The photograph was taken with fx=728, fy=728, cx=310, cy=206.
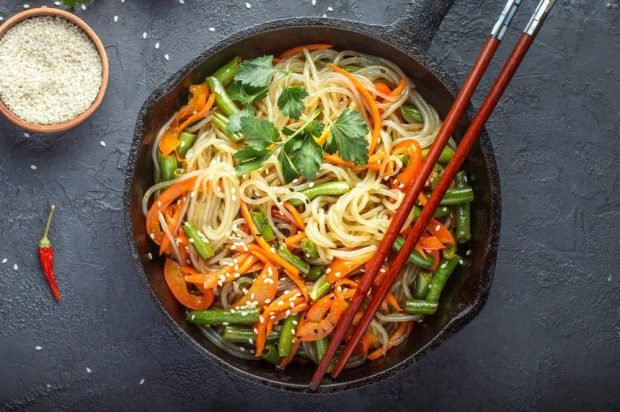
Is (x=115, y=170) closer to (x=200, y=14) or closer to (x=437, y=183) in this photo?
(x=200, y=14)

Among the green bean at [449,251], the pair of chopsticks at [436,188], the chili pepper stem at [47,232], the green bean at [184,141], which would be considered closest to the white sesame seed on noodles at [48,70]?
the chili pepper stem at [47,232]

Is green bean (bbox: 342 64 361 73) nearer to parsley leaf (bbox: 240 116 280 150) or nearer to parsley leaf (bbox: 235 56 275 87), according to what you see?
parsley leaf (bbox: 235 56 275 87)

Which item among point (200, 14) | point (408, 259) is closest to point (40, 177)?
A: point (200, 14)

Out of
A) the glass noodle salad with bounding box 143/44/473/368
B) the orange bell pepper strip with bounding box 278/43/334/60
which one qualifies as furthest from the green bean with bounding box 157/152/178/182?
the orange bell pepper strip with bounding box 278/43/334/60

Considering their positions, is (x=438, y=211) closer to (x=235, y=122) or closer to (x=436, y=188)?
(x=436, y=188)

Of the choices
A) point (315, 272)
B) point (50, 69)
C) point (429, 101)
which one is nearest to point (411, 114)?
point (429, 101)

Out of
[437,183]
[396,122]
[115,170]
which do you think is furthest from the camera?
[115,170]

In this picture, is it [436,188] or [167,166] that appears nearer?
[436,188]
